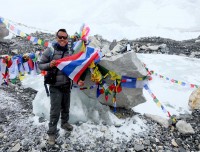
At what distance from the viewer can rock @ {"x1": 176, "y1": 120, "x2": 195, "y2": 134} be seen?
232 inches

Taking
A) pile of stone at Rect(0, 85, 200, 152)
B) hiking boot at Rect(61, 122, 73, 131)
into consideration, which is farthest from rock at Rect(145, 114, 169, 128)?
hiking boot at Rect(61, 122, 73, 131)

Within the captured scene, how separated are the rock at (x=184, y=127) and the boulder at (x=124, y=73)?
1043mm

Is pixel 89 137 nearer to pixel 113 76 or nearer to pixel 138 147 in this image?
pixel 138 147

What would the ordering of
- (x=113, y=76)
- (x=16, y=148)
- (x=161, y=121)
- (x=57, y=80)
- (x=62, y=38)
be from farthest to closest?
(x=161, y=121)
(x=113, y=76)
(x=16, y=148)
(x=57, y=80)
(x=62, y=38)

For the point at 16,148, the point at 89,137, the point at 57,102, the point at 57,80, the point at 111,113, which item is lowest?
the point at 16,148

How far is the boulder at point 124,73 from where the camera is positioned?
5.60m

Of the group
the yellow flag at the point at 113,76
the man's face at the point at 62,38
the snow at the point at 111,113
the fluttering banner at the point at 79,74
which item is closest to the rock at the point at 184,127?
the snow at the point at 111,113

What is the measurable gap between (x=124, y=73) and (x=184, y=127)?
1930 millimetres

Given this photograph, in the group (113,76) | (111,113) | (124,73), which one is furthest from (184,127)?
(113,76)

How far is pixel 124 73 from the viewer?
5.68 m

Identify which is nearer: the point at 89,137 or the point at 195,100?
the point at 89,137

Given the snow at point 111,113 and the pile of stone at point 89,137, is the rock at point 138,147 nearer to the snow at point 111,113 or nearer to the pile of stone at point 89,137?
the pile of stone at point 89,137

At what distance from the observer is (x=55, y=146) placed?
16.4ft

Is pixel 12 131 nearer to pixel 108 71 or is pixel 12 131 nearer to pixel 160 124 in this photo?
pixel 108 71
